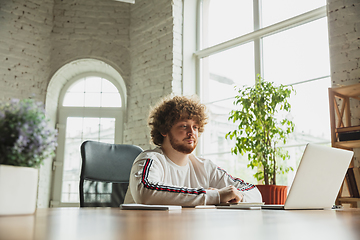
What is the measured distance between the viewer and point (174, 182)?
200cm

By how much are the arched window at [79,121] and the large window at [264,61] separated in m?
1.37

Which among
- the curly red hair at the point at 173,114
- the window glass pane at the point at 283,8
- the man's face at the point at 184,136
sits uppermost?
the window glass pane at the point at 283,8

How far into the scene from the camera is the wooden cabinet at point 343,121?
2.52m

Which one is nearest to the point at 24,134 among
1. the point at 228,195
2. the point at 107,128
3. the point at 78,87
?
the point at 228,195

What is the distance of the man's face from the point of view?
2057 millimetres

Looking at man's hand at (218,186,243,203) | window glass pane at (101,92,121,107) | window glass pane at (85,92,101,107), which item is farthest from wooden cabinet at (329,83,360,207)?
window glass pane at (85,92,101,107)

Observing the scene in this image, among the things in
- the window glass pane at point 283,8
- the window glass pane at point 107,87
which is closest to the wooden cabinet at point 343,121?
the window glass pane at point 283,8

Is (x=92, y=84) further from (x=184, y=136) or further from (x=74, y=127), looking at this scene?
(x=184, y=136)

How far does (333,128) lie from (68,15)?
3.85 metres

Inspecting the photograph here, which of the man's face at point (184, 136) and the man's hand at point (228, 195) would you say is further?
the man's face at point (184, 136)

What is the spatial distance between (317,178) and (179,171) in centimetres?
100

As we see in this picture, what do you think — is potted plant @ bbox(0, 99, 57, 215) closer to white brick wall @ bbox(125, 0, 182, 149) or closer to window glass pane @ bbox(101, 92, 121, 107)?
white brick wall @ bbox(125, 0, 182, 149)

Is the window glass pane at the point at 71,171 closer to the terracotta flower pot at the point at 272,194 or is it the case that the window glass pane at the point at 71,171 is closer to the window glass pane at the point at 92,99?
the window glass pane at the point at 92,99

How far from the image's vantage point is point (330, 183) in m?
1.25
